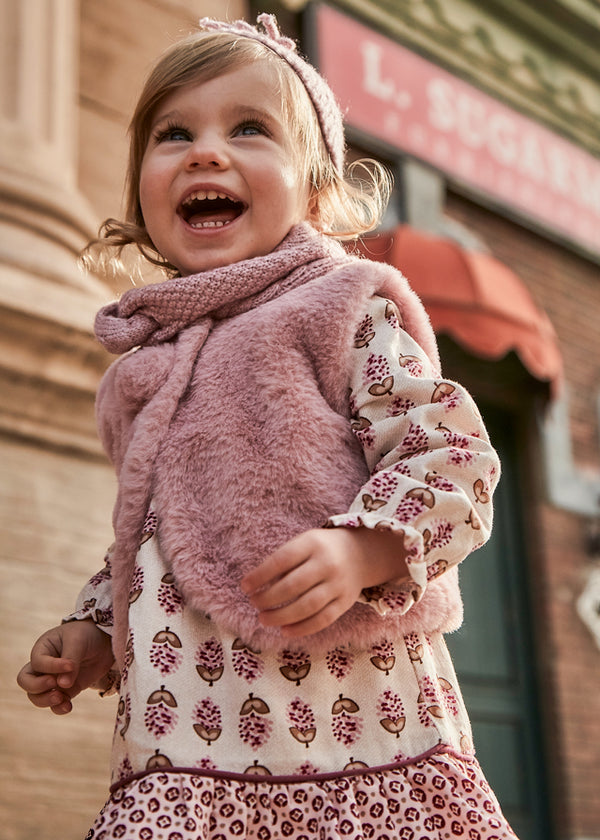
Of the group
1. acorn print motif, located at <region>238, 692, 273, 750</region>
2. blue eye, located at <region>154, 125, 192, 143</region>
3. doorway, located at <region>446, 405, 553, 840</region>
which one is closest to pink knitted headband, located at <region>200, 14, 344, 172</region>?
blue eye, located at <region>154, 125, 192, 143</region>

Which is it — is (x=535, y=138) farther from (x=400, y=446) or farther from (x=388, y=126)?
(x=400, y=446)

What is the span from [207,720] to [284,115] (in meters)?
1.03

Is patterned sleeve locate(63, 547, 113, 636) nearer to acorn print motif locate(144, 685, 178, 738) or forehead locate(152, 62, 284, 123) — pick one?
acorn print motif locate(144, 685, 178, 738)

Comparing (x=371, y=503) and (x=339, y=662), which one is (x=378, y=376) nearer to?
(x=371, y=503)

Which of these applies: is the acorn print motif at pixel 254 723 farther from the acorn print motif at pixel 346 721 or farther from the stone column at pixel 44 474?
the stone column at pixel 44 474

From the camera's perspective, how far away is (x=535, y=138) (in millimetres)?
7750

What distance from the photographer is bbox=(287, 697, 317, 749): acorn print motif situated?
142cm

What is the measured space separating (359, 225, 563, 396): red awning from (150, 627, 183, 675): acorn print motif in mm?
4236

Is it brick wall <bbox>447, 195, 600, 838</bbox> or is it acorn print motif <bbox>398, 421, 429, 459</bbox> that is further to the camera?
brick wall <bbox>447, 195, 600, 838</bbox>

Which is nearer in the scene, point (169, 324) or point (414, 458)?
point (414, 458)

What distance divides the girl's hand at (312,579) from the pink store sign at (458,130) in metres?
5.24

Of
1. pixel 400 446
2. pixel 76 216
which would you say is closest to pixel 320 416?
pixel 400 446

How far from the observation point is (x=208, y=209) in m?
1.83

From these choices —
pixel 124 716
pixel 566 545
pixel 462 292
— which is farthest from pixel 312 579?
pixel 566 545
